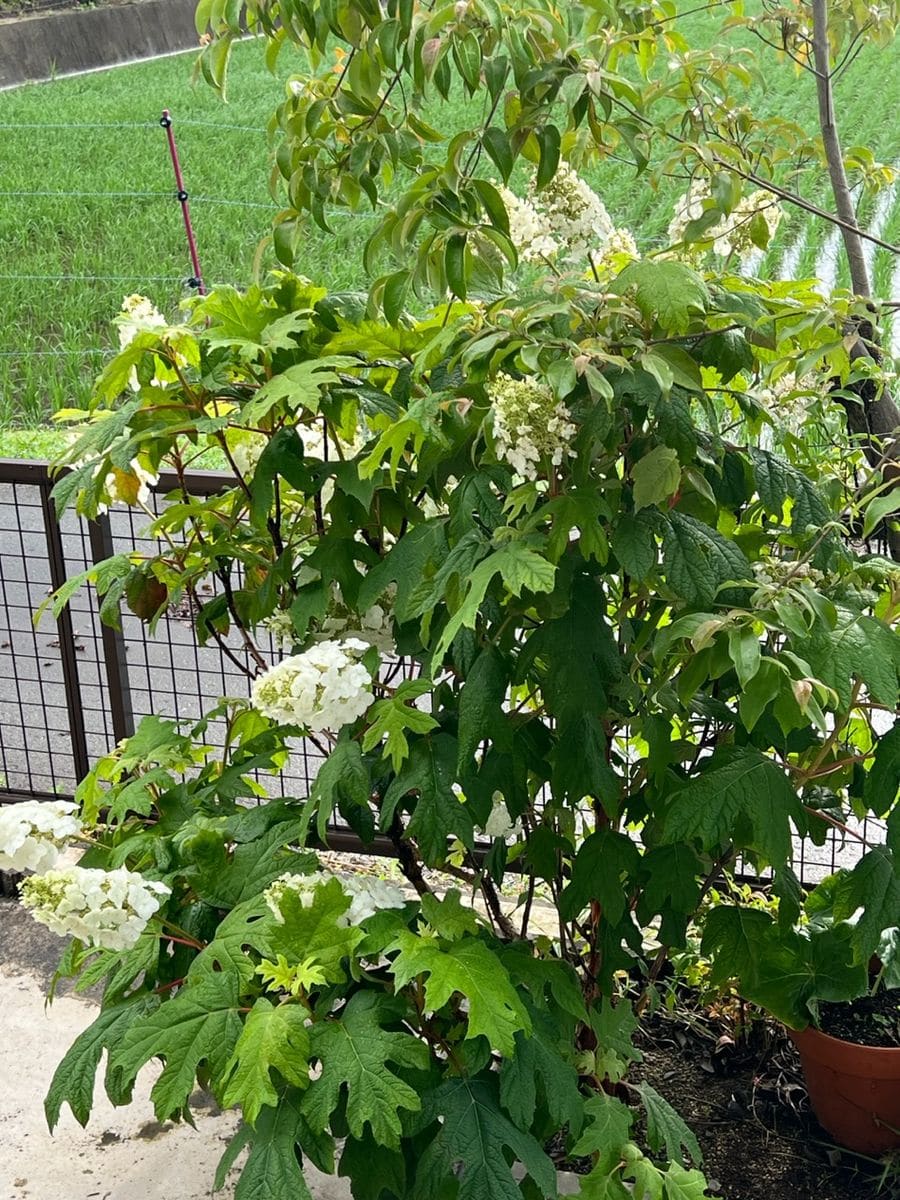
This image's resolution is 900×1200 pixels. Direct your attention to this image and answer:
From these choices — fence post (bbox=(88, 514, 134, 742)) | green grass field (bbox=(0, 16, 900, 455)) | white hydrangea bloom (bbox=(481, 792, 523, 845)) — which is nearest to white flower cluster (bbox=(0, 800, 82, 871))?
white hydrangea bloom (bbox=(481, 792, 523, 845))

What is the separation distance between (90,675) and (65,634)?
1.77 meters

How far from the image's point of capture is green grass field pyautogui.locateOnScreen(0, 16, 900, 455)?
29.3ft

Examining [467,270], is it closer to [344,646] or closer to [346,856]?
[344,646]

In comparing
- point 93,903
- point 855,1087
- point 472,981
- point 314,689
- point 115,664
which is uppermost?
point 314,689

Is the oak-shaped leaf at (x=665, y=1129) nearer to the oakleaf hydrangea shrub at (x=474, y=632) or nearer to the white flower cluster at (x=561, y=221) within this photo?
the oakleaf hydrangea shrub at (x=474, y=632)

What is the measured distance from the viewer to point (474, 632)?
192cm

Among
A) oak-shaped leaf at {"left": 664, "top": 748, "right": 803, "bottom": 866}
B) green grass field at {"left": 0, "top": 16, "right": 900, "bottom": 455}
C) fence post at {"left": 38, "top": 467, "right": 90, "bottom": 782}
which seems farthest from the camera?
green grass field at {"left": 0, "top": 16, "right": 900, "bottom": 455}

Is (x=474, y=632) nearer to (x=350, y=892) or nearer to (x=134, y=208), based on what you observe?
(x=350, y=892)

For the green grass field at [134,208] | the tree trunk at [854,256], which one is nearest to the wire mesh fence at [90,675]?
the tree trunk at [854,256]

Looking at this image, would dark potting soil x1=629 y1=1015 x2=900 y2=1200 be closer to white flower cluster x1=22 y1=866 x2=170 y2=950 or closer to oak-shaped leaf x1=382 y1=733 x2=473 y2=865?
oak-shaped leaf x1=382 y1=733 x2=473 y2=865

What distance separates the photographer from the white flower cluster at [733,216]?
203cm

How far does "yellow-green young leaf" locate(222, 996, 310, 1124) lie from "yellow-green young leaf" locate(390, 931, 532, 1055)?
15cm

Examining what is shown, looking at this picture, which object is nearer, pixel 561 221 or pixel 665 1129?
pixel 561 221

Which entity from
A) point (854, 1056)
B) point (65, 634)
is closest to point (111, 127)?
point (65, 634)
